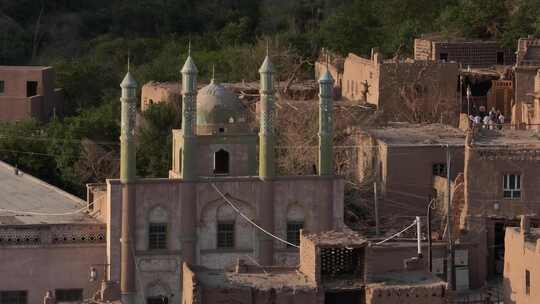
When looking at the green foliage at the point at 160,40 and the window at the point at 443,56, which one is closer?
the green foliage at the point at 160,40

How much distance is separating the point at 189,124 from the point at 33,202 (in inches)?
222

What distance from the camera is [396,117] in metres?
67.0

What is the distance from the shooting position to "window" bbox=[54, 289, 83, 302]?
167ft

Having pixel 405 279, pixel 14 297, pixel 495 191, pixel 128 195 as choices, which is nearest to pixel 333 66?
pixel 495 191

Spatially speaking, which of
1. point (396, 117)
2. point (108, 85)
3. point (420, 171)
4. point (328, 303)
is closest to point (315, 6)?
point (108, 85)

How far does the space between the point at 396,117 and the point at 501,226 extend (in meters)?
11.9

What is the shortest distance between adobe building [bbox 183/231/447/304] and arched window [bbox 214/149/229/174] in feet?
34.6

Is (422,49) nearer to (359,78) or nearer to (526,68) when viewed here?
(359,78)

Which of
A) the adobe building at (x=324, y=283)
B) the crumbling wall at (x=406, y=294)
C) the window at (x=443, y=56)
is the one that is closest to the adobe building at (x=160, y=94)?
the window at (x=443, y=56)

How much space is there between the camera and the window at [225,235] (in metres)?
51.9

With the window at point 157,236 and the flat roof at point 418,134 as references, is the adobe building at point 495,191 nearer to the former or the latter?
the flat roof at point 418,134

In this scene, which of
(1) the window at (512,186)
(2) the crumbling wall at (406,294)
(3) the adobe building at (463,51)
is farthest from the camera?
(3) the adobe building at (463,51)

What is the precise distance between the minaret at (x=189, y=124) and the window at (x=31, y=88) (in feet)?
72.2

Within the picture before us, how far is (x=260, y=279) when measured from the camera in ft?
136
